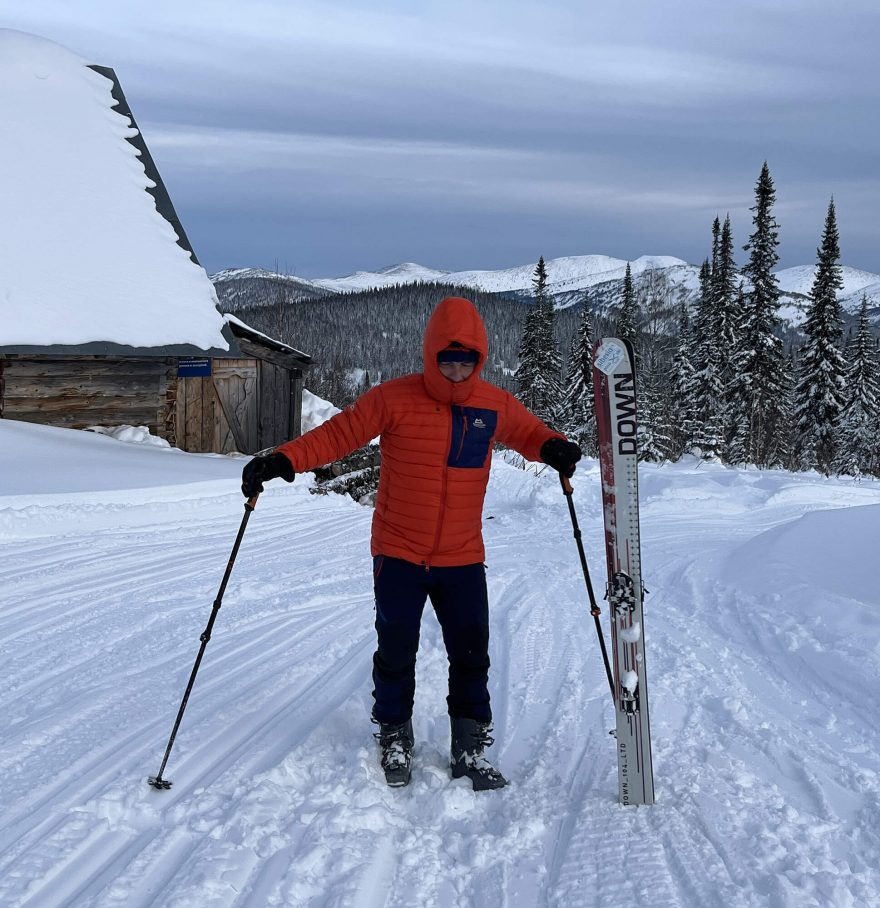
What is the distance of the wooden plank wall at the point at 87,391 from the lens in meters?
14.1

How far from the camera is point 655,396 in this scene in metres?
36.9

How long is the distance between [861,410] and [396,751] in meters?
42.3

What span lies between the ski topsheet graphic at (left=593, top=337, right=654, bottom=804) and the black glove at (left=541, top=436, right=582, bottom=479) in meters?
0.20

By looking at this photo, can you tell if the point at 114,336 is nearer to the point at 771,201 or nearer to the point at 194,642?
the point at 194,642

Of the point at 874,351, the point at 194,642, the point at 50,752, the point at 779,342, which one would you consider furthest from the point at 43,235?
the point at 874,351

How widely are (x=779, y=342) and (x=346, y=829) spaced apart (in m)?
38.1

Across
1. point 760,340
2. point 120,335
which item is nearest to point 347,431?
point 120,335

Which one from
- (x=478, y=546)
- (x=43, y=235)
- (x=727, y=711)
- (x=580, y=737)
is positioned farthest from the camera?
(x=43, y=235)

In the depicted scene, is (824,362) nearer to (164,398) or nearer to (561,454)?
(164,398)

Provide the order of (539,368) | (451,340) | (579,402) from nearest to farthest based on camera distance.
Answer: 1. (451,340)
2. (579,402)
3. (539,368)

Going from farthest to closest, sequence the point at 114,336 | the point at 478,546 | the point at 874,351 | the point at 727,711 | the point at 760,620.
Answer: the point at 874,351 → the point at 114,336 → the point at 760,620 → the point at 727,711 → the point at 478,546

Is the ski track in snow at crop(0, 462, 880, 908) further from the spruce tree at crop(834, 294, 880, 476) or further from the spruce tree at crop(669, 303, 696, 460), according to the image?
the spruce tree at crop(834, 294, 880, 476)

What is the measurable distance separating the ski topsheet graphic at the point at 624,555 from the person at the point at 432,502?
0.24 meters

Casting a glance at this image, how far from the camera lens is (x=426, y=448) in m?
3.55
